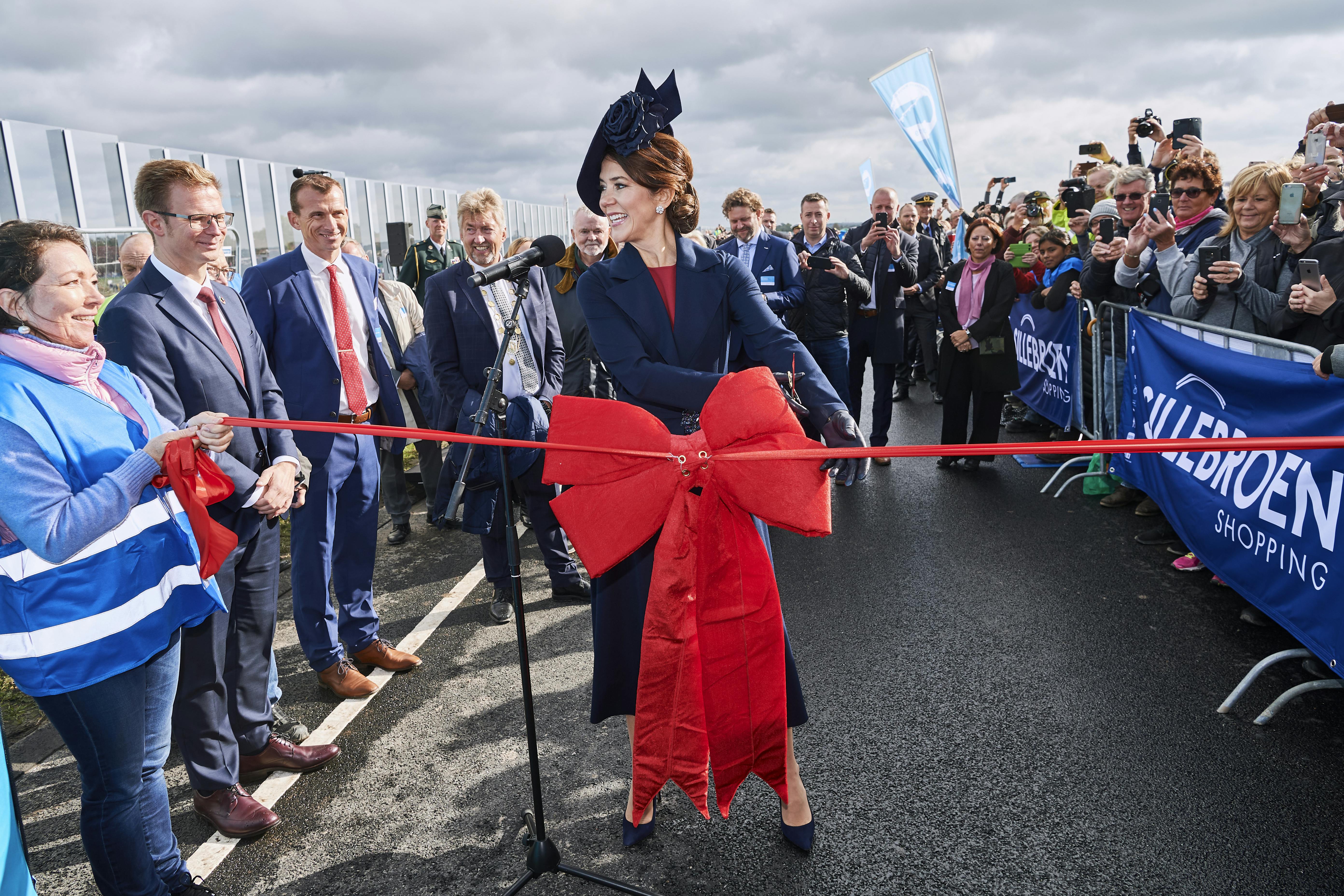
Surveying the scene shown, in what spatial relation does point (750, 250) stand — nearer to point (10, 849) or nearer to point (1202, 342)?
point (1202, 342)

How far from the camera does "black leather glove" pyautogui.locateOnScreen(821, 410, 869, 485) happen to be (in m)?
2.21

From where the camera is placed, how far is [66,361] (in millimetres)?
2113

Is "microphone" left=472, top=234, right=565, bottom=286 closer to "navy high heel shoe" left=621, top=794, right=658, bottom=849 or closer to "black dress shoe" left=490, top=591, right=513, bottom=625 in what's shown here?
"navy high heel shoe" left=621, top=794, right=658, bottom=849

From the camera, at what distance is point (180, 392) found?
111 inches

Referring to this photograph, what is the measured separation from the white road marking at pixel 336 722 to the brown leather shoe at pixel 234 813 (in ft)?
0.20

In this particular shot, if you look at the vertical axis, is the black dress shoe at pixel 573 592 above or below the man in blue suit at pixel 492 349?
below

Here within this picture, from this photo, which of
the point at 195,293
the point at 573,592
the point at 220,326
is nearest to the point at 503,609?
the point at 573,592

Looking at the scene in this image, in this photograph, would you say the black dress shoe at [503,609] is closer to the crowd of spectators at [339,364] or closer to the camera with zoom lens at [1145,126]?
the crowd of spectators at [339,364]

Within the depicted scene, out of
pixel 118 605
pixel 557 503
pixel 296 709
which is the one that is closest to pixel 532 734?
pixel 557 503

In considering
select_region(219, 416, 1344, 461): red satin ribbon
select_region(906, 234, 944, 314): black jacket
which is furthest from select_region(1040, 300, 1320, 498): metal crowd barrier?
select_region(219, 416, 1344, 461): red satin ribbon

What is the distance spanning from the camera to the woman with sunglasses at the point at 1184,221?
17.3 feet

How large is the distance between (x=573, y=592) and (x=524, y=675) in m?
2.55

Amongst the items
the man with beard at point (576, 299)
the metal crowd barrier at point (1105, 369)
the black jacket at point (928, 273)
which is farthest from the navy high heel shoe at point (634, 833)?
the black jacket at point (928, 273)

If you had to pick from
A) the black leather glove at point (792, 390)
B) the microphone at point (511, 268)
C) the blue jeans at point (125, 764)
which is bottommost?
the blue jeans at point (125, 764)
